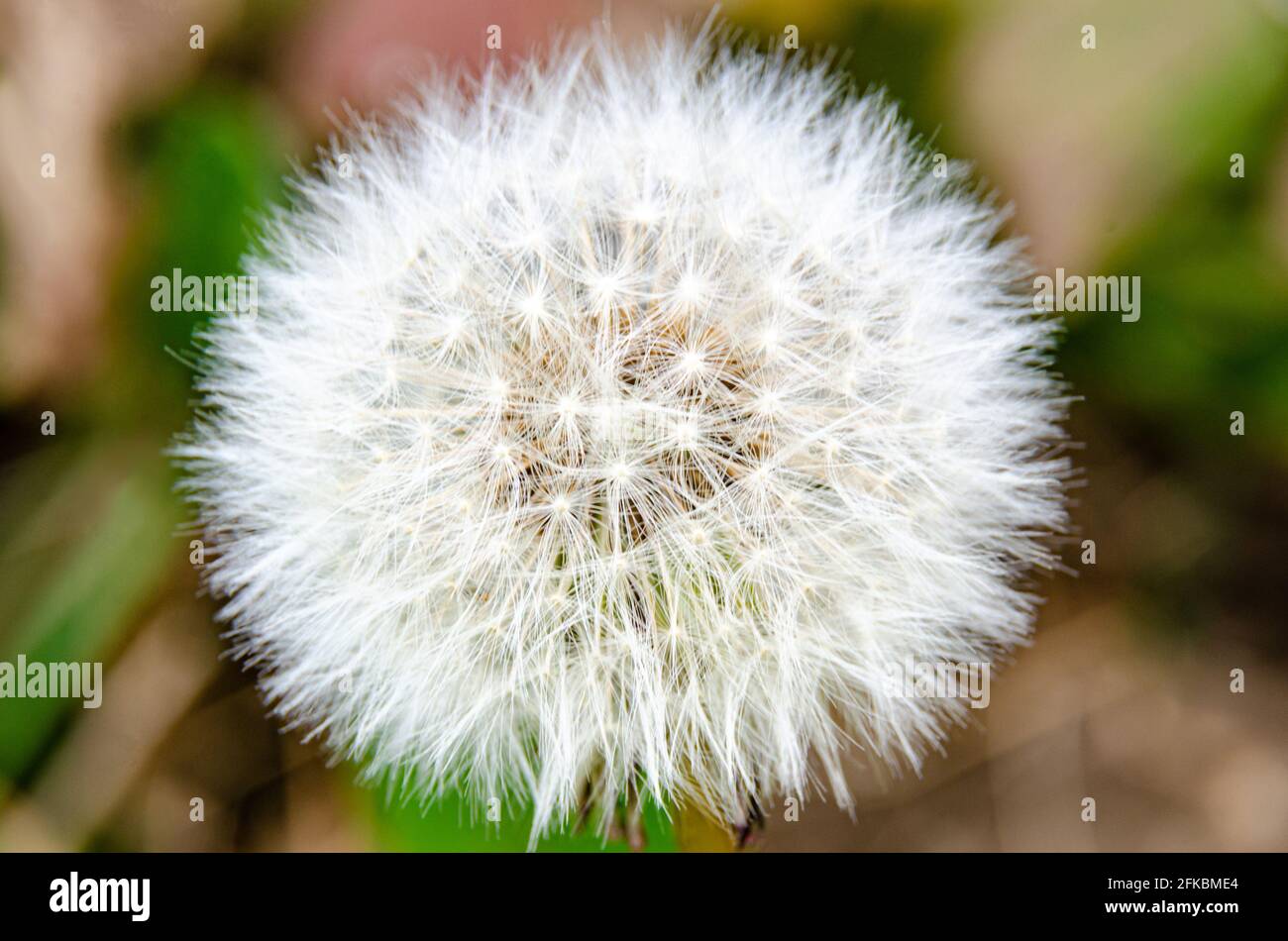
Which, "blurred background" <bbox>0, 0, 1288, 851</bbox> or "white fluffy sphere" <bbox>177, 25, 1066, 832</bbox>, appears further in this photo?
"blurred background" <bbox>0, 0, 1288, 851</bbox>

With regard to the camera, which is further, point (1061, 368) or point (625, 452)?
point (1061, 368)

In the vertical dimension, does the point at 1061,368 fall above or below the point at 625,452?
above

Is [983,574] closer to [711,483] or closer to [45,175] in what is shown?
[711,483]

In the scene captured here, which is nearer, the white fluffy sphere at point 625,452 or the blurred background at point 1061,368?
the white fluffy sphere at point 625,452
